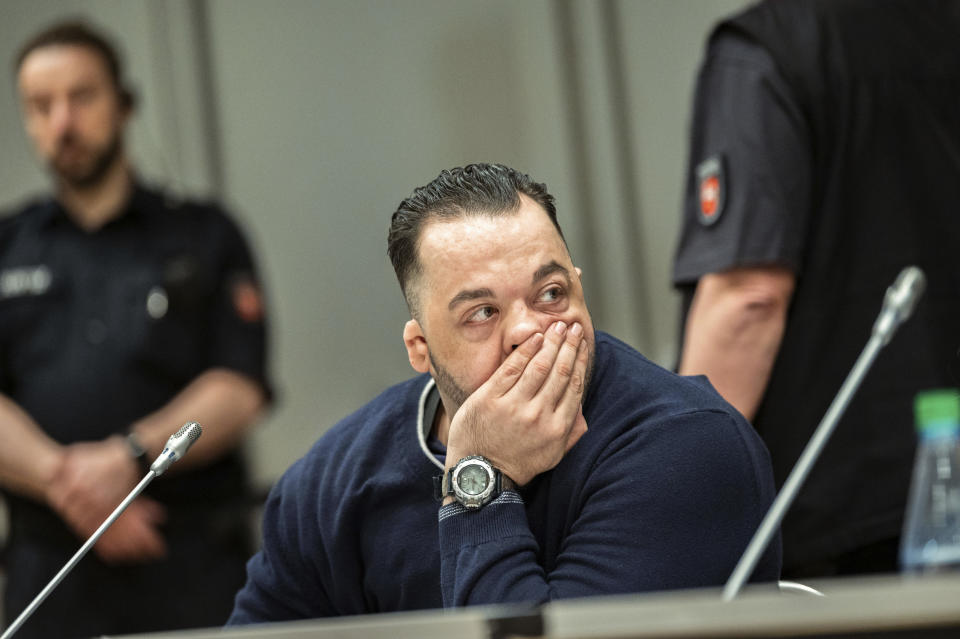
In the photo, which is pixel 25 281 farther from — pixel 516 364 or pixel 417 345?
pixel 516 364

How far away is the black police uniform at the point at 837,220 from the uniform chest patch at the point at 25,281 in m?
1.58

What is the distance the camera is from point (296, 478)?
1765 mm

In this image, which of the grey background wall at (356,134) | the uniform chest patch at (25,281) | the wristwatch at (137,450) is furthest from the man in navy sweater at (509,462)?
the grey background wall at (356,134)

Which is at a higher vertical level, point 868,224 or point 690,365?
point 868,224

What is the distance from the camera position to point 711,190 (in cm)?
216

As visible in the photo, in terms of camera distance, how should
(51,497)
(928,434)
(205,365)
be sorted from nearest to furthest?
(928,434)
(51,497)
(205,365)

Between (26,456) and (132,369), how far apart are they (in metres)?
0.30

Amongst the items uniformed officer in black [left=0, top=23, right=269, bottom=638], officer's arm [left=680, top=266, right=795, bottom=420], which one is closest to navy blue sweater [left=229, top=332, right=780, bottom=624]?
officer's arm [left=680, top=266, right=795, bottom=420]

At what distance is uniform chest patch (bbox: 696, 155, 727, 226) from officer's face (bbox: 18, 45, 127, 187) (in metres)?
A: 1.53

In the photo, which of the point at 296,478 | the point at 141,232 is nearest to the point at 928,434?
the point at 296,478

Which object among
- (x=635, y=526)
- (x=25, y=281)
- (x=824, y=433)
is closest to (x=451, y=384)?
(x=635, y=526)

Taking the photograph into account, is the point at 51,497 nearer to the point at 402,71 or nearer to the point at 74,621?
the point at 74,621

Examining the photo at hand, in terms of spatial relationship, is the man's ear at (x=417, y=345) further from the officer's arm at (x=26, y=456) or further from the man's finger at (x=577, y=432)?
the officer's arm at (x=26, y=456)

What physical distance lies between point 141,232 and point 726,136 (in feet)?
5.00
